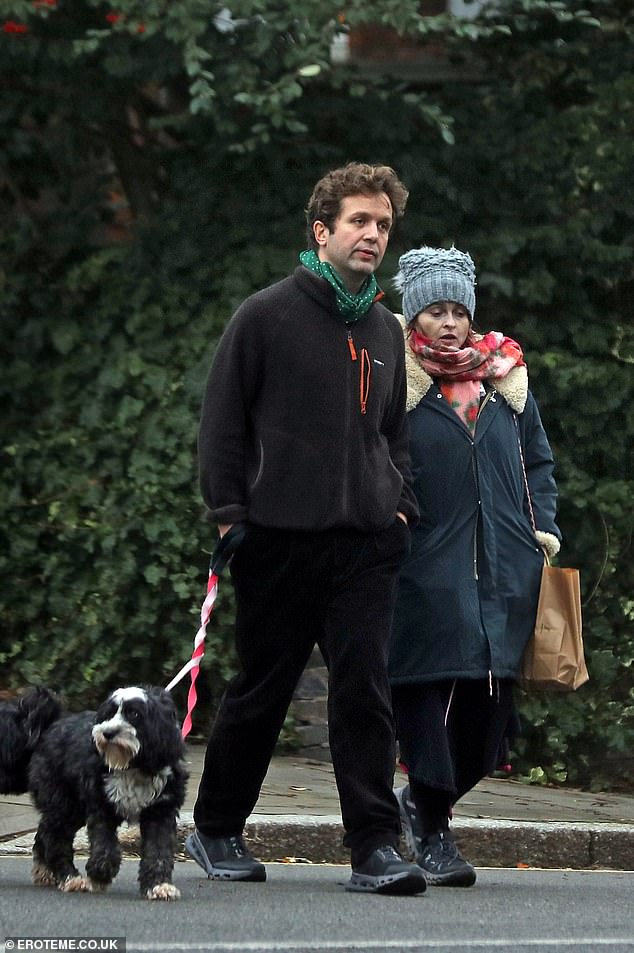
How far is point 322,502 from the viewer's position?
18.6ft

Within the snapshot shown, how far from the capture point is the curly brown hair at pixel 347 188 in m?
5.81

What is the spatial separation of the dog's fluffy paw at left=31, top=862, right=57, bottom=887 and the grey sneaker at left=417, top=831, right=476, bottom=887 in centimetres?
120

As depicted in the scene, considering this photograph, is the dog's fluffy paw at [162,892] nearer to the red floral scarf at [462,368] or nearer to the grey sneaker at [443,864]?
the grey sneaker at [443,864]

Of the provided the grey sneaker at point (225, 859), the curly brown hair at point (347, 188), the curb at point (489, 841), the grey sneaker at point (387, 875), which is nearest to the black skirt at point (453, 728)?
the grey sneaker at point (387, 875)

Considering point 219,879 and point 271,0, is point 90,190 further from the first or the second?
point 219,879

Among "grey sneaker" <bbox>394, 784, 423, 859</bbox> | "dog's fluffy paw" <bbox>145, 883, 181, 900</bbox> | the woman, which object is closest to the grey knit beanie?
the woman

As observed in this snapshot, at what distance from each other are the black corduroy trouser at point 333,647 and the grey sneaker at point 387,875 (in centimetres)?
3

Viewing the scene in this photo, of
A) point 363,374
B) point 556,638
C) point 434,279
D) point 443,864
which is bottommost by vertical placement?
point 443,864

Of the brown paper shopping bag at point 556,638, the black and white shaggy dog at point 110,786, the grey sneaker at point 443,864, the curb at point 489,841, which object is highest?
the brown paper shopping bag at point 556,638

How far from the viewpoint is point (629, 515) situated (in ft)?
30.1

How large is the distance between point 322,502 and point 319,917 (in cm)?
120

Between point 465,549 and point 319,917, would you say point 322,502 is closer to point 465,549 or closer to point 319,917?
point 465,549

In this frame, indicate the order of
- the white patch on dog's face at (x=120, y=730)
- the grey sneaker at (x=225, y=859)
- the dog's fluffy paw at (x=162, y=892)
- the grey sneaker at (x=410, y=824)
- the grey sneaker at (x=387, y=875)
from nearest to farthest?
1. the white patch on dog's face at (x=120, y=730)
2. the dog's fluffy paw at (x=162, y=892)
3. the grey sneaker at (x=387, y=875)
4. the grey sneaker at (x=225, y=859)
5. the grey sneaker at (x=410, y=824)

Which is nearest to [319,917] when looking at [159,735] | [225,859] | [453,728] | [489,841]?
[159,735]
